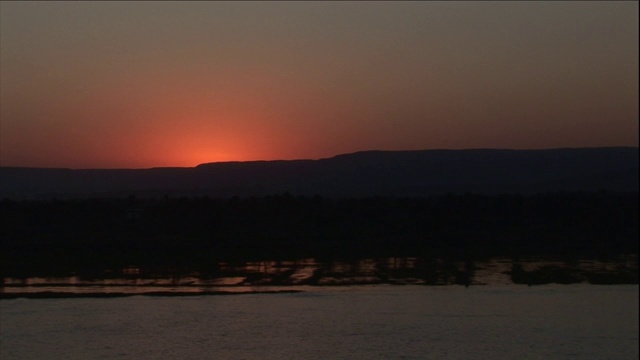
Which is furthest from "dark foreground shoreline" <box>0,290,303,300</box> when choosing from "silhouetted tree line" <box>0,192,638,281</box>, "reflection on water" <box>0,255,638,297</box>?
"silhouetted tree line" <box>0,192,638,281</box>

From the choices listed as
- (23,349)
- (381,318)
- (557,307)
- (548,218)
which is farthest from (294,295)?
(548,218)

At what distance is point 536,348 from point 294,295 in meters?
6.90

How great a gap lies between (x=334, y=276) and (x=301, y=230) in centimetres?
1299

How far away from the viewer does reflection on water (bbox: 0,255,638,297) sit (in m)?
20.0

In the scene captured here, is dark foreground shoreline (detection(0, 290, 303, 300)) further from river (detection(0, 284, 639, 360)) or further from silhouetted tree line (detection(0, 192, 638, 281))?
silhouetted tree line (detection(0, 192, 638, 281))

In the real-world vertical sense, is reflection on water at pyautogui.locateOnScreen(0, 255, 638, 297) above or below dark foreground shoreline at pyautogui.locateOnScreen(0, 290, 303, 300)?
above

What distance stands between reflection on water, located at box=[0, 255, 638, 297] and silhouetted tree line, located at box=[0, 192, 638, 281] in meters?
1.31

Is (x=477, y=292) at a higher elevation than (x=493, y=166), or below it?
below

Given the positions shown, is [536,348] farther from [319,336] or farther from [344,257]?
[344,257]

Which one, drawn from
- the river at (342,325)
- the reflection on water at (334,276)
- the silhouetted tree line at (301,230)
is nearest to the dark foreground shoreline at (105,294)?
the reflection on water at (334,276)

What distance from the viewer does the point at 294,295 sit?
60.6 ft

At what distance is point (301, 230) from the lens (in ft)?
113

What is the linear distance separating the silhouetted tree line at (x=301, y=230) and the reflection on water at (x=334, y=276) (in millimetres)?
1311

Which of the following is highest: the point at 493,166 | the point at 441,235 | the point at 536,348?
the point at 493,166
